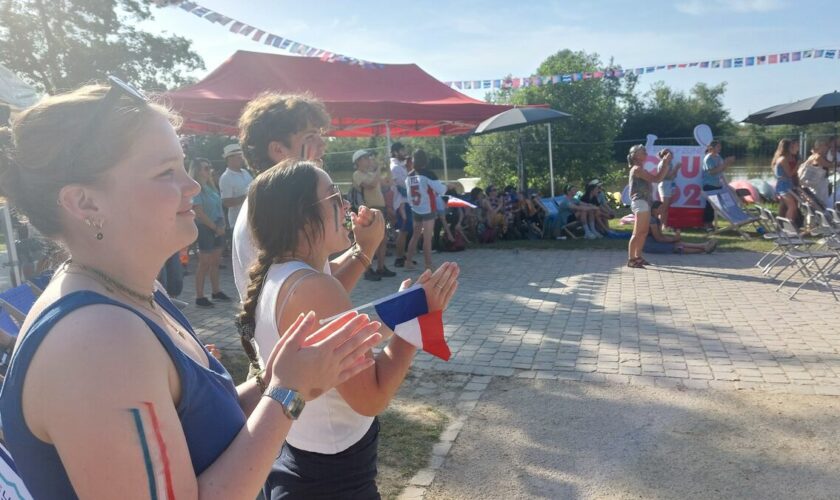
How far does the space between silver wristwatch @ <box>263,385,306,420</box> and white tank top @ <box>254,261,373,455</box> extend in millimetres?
621

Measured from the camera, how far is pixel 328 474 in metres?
1.84

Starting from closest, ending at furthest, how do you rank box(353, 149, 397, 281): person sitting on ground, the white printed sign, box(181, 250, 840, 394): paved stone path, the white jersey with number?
1. box(181, 250, 840, 394): paved stone path
2. box(353, 149, 397, 281): person sitting on ground
3. the white jersey with number
4. the white printed sign

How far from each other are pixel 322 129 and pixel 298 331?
1.67 m

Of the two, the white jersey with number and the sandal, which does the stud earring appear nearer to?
the white jersey with number

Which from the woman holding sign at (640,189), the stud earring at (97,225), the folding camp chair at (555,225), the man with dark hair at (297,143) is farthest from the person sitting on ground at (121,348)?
the folding camp chair at (555,225)

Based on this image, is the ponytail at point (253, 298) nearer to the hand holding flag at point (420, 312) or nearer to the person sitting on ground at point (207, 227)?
the hand holding flag at point (420, 312)

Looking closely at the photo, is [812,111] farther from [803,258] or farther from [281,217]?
[281,217]

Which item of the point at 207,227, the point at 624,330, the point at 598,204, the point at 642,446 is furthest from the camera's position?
the point at 598,204

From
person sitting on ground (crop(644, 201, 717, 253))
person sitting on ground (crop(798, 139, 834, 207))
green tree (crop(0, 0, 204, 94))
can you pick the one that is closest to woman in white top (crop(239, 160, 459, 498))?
person sitting on ground (crop(644, 201, 717, 253))

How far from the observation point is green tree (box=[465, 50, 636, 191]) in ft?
64.7

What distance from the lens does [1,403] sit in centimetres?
101

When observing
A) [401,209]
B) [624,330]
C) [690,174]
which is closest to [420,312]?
[624,330]

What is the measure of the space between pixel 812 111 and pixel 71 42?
2650 centimetres

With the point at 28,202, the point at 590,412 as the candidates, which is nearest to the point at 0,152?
the point at 28,202
